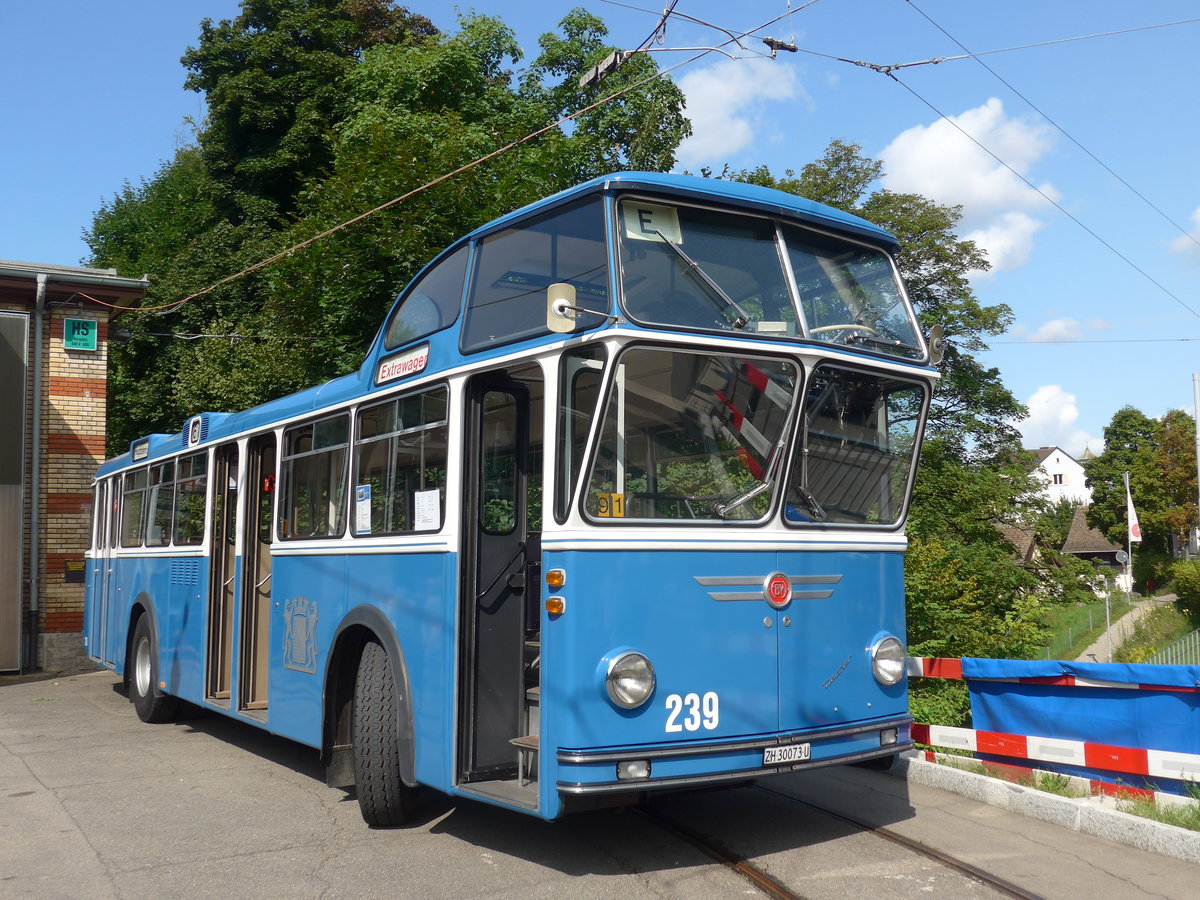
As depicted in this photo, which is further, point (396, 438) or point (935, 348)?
point (396, 438)

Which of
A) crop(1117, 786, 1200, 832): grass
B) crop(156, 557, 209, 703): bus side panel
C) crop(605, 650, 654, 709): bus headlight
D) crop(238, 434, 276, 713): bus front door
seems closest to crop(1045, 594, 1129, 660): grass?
crop(156, 557, 209, 703): bus side panel

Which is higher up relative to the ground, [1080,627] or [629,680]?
[629,680]

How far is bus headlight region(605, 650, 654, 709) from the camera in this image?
5.47m

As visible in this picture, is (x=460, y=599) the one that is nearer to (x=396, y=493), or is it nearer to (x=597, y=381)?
(x=396, y=493)

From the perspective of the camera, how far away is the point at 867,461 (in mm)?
6609

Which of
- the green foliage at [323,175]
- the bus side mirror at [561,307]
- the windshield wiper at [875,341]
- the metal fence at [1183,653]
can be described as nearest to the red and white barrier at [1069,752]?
the windshield wiper at [875,341]

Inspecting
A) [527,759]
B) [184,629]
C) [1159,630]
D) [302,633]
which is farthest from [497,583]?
[1159,630]

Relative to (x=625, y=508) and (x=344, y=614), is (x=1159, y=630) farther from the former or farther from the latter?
(x=625, y=508)

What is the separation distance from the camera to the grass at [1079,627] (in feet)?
141

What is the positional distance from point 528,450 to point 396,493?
3.52 ft

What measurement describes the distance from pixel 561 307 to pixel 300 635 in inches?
155

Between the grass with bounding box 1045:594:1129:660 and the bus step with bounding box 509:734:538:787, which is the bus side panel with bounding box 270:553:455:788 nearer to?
the bus step with bounding box 509:734:538:787

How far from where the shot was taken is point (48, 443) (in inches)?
746

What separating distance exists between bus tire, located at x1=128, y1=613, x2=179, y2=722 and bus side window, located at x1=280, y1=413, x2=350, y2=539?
391 centimetres
